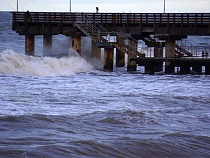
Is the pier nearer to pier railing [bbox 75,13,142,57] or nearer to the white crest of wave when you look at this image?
pier railing [bbox 75,13,142,57]

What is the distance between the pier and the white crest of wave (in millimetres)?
1698

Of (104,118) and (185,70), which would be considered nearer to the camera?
(104,118)

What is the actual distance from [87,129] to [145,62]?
76.3 ft

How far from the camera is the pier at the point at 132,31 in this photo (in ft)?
131

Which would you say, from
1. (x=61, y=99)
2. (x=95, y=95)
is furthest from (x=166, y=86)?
(x=61, y=99)

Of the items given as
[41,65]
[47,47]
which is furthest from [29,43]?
[41,65]

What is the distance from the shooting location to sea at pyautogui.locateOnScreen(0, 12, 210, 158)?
47.1 feet

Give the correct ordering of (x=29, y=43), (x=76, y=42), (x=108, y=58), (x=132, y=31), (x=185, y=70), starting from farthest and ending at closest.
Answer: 1. (x=29, y=43)
2. (x=76, y=42)
3. (x=132, y=31)
4. (x=108, y=58)
5. (x=185, y=70)

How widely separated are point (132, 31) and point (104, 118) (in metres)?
25.5

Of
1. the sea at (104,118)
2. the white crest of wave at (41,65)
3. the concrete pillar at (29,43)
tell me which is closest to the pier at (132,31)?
the concrete pillar at (29,43)

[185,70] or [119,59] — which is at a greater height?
[119,59]

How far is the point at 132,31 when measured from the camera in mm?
43531

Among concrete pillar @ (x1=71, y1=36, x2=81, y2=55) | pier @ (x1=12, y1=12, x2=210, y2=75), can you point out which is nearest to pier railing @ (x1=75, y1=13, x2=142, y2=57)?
pier @ (x1=12, y1=12, x2=210, y2=75)

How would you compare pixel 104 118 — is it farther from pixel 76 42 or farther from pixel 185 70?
pixel 76 42
